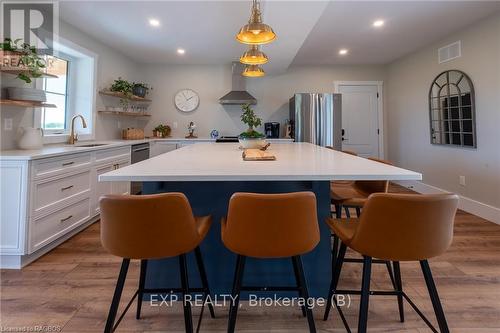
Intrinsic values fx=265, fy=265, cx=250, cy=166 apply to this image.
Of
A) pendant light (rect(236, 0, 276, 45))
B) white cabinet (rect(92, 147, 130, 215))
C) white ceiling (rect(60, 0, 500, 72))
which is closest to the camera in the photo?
pendant light (rect(236, 0, 276, 45))

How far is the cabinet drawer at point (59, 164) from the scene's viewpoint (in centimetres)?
219

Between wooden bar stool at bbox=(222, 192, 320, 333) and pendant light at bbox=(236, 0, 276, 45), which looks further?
pendant light at bbox=(236, 0, 276, 45)

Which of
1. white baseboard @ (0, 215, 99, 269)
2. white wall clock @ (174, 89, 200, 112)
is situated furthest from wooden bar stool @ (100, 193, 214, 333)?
white wall clock @ (174, 89, 200, 112)

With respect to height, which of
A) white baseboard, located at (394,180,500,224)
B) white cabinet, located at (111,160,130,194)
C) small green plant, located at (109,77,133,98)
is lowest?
white baseboard, located at (394,180,500,224)

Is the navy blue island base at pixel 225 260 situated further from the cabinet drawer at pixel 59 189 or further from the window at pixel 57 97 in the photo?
the window at pixel 57 97

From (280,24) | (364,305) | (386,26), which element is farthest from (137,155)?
(386,26)

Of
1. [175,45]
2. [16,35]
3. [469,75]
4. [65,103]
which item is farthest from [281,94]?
[16,35]

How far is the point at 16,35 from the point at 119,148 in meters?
1.56

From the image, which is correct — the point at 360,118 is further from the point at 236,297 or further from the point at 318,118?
the point at 236,297

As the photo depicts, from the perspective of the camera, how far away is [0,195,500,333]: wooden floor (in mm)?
1512

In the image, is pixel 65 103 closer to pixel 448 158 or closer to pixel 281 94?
pixel 281 94

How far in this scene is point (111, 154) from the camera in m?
3.45

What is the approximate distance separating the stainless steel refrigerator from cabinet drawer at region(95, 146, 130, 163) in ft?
9.40

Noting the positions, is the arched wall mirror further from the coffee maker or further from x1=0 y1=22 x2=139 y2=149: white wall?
x1=0 y1=22 x2=139 y2=149: white wall
